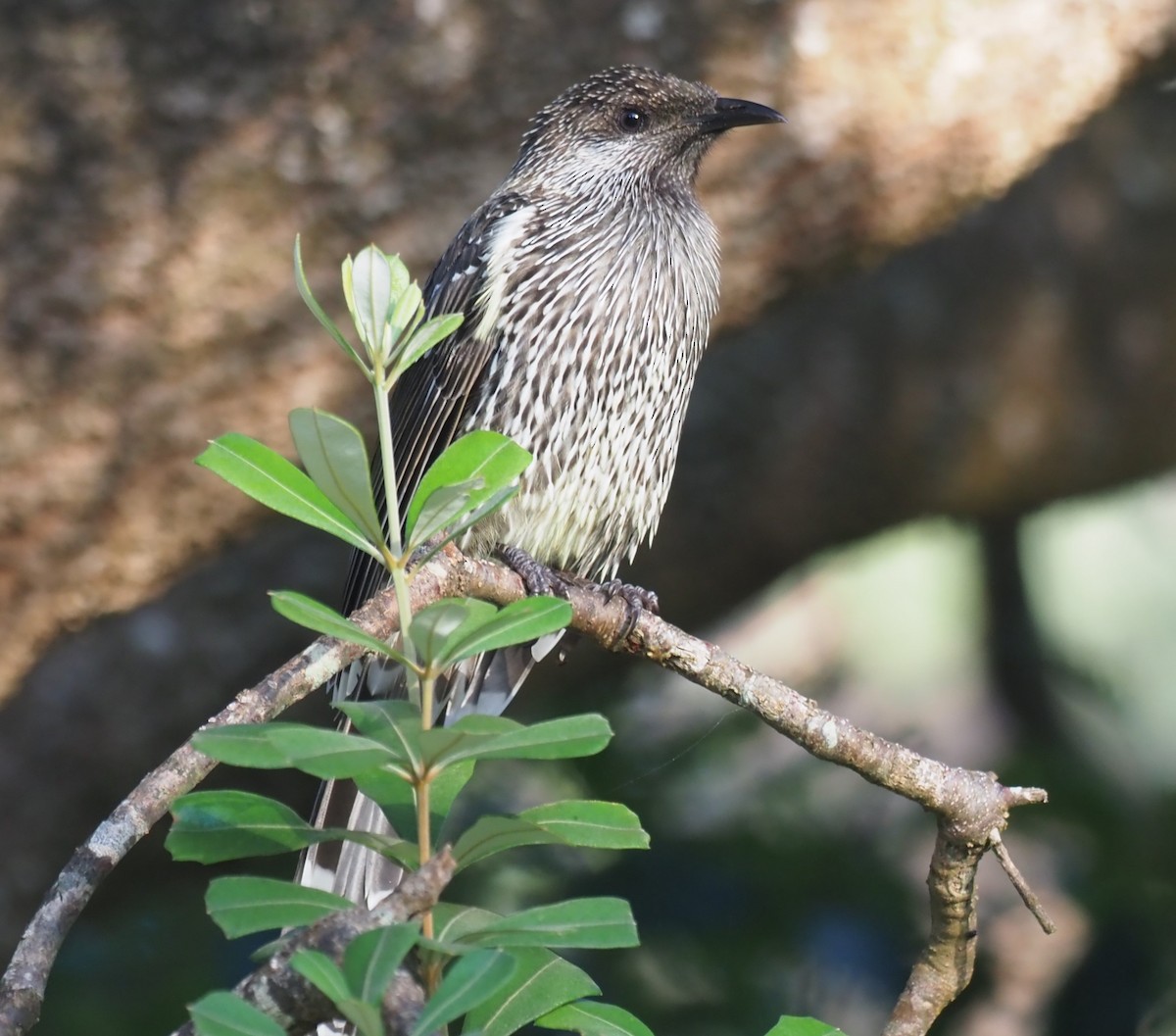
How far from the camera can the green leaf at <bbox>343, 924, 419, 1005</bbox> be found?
1.04 m

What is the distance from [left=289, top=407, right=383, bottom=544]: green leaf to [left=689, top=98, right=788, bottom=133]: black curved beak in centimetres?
238

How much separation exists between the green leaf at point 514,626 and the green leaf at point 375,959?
0.22m

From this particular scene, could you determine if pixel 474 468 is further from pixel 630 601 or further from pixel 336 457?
pixel 630 601

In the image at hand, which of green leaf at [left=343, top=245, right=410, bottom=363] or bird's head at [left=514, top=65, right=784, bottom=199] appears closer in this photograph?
green leaf at [left=343, top=245, right=410, bottom=363]

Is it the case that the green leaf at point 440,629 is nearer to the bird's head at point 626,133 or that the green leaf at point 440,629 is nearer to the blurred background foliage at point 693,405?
the bird's head at point 626,133

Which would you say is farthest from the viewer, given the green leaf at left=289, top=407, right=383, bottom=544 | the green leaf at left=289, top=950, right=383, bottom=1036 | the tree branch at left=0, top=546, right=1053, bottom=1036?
the tree branch at left=0, top=546, right=1053, bottom=1036

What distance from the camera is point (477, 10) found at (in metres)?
4.03

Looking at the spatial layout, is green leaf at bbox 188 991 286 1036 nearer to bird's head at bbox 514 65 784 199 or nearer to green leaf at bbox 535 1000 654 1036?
green leaf at bbox 535 1000 654 1036

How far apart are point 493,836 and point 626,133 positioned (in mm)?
2748

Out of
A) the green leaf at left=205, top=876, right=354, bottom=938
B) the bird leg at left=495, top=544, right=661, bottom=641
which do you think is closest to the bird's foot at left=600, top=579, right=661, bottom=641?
the bird leg at left=495, top=544, right=661, bottom=641

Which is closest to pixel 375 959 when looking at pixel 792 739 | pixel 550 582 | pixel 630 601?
pixel 792 739

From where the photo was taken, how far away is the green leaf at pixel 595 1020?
4.51 feet

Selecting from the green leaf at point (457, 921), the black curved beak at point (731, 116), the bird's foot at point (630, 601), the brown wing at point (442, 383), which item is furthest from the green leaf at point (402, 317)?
the black curved beak at point (731, 116)

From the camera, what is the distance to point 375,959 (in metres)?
1.05
